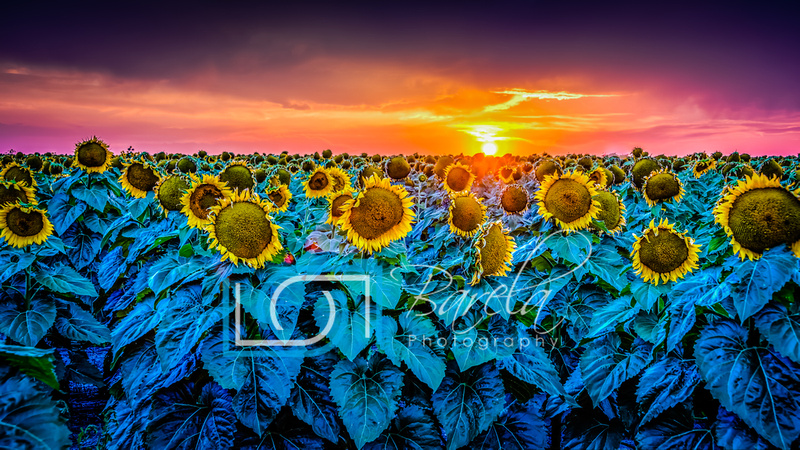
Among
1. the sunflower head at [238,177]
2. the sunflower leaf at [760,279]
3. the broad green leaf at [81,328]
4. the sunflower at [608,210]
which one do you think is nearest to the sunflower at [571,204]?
the sunflower at [608,210]

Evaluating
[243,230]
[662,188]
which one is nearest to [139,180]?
[243,230]

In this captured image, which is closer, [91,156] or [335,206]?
[335,206]

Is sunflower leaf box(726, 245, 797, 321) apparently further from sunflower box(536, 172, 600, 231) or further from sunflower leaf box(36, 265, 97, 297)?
sunflower leaf box(36, 265, 97, 297)

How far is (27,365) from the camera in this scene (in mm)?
1140

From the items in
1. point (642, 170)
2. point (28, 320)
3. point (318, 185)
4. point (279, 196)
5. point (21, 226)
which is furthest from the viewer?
Result: point (318, 185)

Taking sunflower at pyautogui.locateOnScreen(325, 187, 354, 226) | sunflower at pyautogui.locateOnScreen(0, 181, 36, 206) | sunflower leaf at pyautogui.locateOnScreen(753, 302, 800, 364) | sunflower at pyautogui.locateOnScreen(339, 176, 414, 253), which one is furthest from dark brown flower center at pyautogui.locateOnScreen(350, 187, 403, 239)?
sunflower at pyautogui.locateOnScreen(0, 181, 36, 206)

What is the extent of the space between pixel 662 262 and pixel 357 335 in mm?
2326

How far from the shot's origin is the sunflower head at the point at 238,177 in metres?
6.33

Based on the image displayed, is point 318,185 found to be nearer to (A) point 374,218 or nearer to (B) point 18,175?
(B) point 18,175

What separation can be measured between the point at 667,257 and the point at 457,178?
4.36 m

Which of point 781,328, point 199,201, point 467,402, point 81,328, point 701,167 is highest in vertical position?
point 701,167

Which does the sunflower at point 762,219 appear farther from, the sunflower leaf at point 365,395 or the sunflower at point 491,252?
the sunflower leaf at point 365,395

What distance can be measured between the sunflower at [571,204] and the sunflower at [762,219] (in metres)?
1.58

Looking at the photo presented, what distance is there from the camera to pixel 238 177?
639cm
